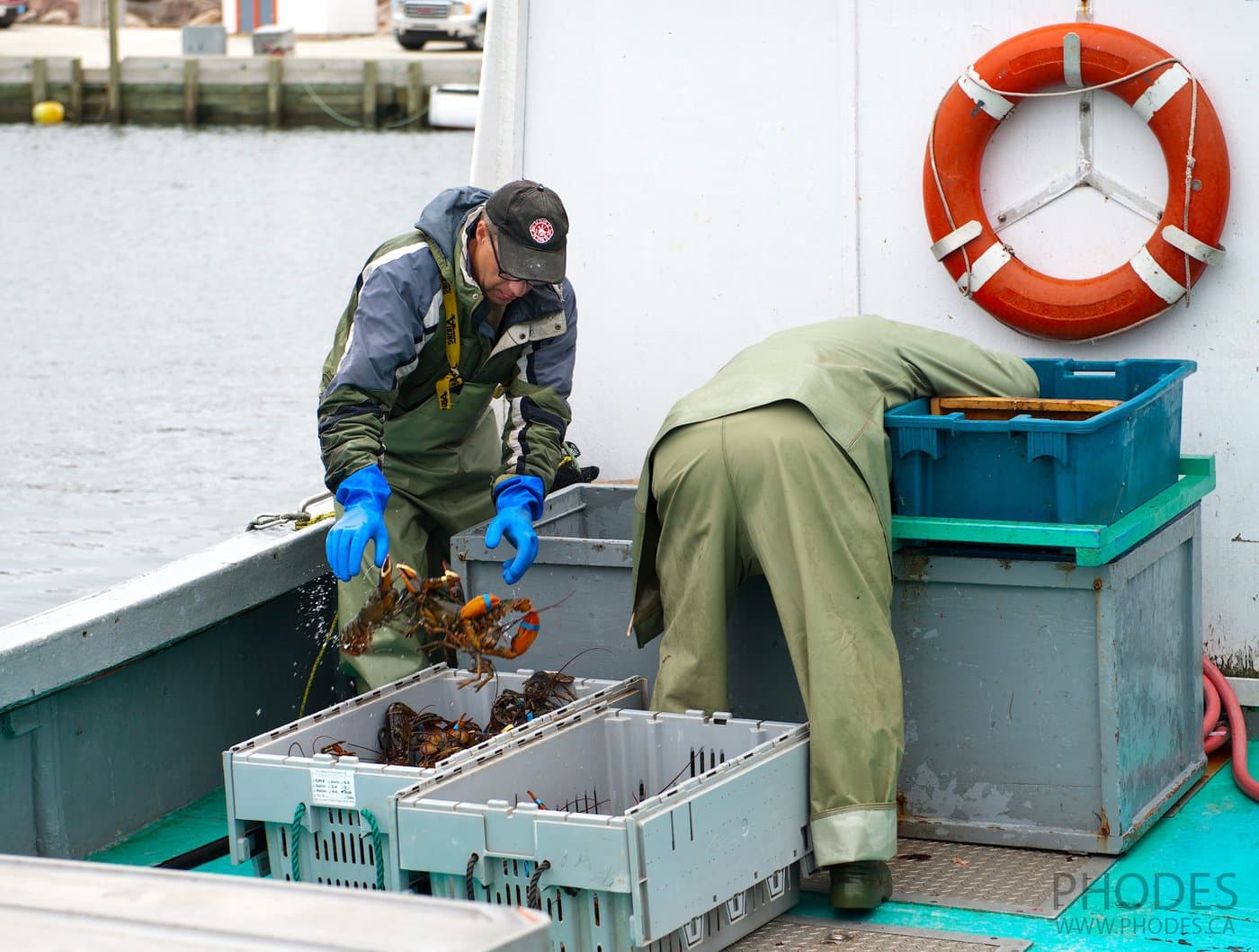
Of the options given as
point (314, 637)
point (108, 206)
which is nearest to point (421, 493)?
point (314, 637)

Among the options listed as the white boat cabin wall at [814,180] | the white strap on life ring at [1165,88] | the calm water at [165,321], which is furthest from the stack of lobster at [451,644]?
the calm water at [165,321]

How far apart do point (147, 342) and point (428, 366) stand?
1557 centimetres

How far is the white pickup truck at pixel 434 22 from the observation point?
1469 inches

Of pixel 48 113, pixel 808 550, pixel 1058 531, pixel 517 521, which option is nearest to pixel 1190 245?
pixel 1058 531

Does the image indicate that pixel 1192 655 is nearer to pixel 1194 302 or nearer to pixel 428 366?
pixel 1194 302

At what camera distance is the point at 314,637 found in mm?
4664

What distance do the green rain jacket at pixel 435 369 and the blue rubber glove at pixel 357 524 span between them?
35 millimetres

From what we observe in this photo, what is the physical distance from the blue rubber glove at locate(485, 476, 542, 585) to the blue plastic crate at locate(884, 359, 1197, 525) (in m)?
0.80

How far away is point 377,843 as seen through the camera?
3086 millimetres

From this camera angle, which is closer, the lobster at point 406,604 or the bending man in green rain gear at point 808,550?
the bending man in green rain gear at point 808,550

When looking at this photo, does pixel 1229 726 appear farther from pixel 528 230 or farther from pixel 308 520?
pixel 308 520

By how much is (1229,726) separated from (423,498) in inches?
80.8

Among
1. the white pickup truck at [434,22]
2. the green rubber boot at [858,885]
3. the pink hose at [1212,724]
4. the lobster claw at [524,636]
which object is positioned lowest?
the green rubber boot at [858,885]

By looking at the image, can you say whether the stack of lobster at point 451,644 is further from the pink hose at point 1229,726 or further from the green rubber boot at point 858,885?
the pink hose at point 1229,726
